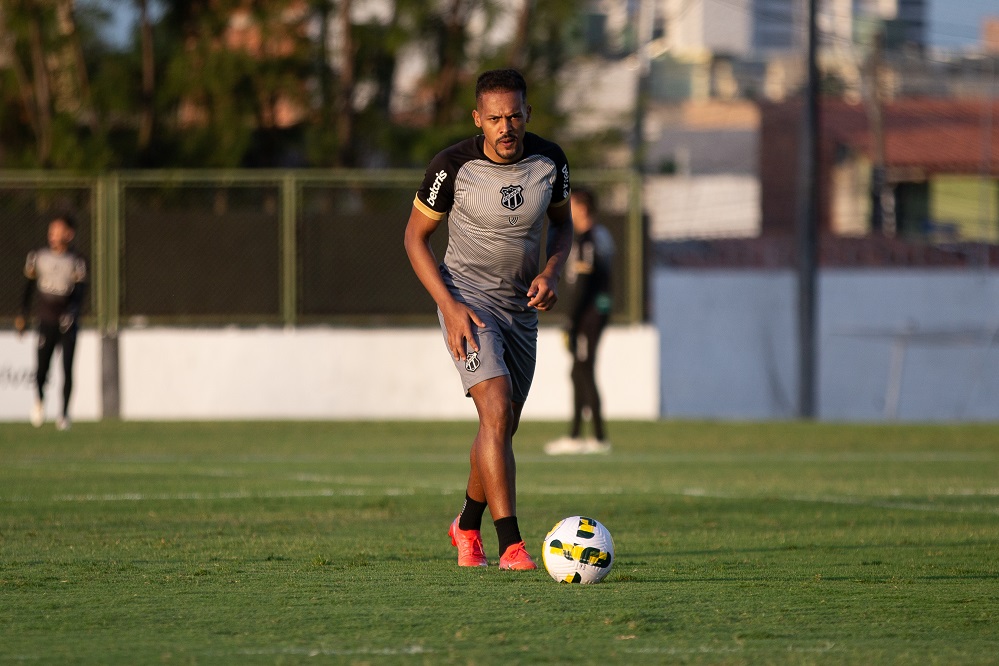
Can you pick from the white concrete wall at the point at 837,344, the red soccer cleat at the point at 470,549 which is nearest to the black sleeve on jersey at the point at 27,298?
the white concrete wall at the point at 837,344

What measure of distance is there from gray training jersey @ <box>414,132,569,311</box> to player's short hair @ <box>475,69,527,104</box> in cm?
29

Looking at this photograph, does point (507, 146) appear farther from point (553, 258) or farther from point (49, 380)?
point (49, 380)

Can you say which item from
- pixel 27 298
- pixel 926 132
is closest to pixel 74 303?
pixel 27 298

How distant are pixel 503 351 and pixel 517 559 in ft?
2.91

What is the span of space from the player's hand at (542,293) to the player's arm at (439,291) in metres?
0.24

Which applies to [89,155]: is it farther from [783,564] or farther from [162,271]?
[783,564]

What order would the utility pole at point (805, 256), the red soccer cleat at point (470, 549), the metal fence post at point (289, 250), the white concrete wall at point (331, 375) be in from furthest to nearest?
the utility pole at point (805, 256)
the metal fence post at point (289, 250)
the white concrete wall at point (331, 375)
the red soccer cleat at point (470, 549)

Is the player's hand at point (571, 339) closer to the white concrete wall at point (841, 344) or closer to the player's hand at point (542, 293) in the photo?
the white concrete wall at point (841, 344)

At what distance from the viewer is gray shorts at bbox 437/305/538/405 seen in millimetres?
6922

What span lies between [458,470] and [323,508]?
125 inches

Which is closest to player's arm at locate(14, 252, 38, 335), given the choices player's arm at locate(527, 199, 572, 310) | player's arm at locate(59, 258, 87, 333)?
player's arm at locate(59, 258, 87, 333)

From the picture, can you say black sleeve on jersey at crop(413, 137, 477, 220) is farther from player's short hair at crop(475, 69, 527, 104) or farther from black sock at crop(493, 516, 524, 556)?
black sock at crop(493, 516, 524, 556)

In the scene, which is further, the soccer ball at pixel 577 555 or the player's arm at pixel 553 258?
the player's arm at pixel 553 258

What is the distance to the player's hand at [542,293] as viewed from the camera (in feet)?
22.7
